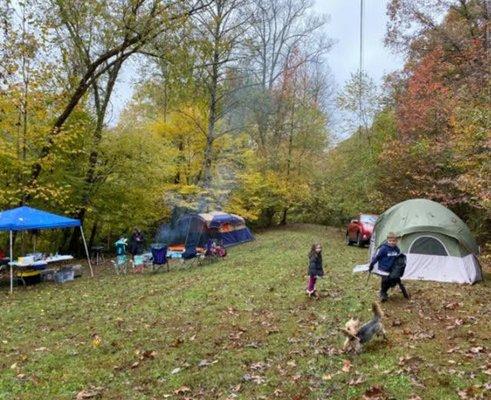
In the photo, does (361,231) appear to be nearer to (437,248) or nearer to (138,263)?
(437,248)

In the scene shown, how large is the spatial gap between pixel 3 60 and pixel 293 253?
11.2m

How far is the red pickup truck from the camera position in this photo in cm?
2011

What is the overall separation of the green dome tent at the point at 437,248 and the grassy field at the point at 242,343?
64 cm

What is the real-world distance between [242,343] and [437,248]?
266 inches

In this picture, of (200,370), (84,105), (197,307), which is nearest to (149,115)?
(84,105)

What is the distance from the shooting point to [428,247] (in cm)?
1155

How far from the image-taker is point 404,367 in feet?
18.3

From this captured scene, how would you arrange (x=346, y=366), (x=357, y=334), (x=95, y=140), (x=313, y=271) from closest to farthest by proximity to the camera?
1. (x=346, y=366)
2. (x=357, y=334)
3. (x=313, y=271)
4. (x=95, y=140)

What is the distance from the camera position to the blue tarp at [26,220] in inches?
518

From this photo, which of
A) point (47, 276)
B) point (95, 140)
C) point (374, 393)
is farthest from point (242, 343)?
point (95, 140)

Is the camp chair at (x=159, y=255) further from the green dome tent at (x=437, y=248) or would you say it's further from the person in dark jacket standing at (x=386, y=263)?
the person in dark jacket standing at (x=386, y=263)

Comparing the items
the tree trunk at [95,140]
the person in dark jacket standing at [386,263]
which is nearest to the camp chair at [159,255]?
the tree trunk at [95,140]

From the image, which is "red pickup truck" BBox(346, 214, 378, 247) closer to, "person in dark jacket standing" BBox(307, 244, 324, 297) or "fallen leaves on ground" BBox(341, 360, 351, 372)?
"person in dark jacket standing" BBox(307, 244, 324, 297)

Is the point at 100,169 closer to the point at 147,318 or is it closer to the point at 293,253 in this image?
the point at 293,253
